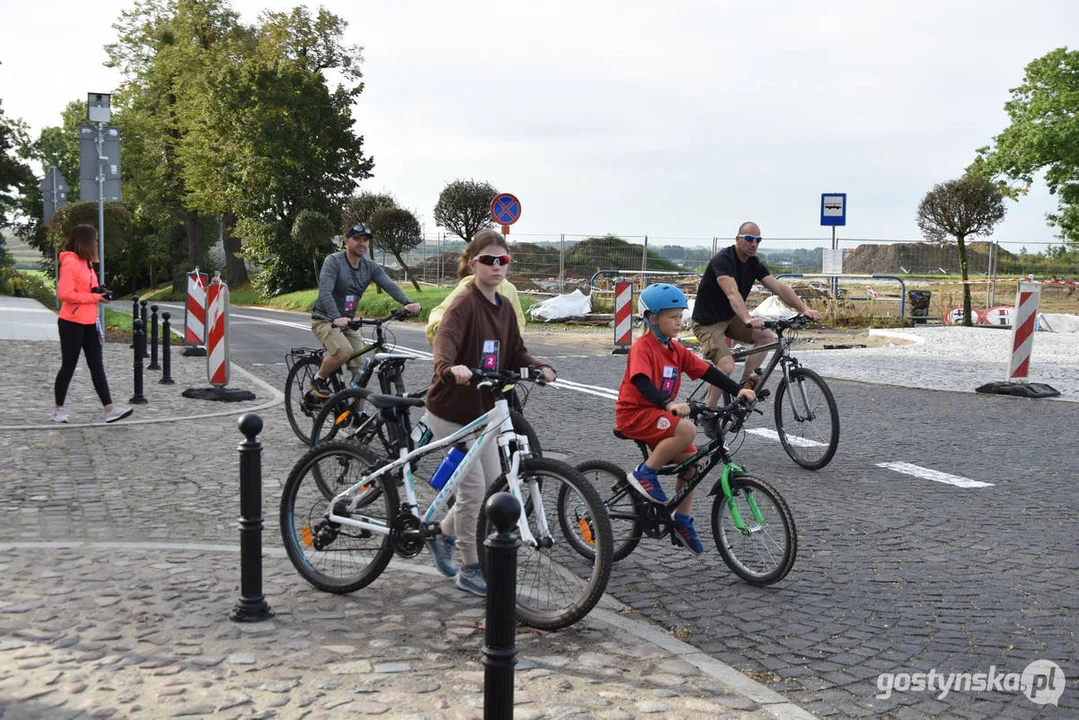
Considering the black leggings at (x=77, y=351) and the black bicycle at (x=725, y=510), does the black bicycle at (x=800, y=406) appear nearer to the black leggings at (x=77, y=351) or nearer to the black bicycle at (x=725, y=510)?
the black bicycle at (x=725, y=510)

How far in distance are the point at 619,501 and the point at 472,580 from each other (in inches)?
36.7

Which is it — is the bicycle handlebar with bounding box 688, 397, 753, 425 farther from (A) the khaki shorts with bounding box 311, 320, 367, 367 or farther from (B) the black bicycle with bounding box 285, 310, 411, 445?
(A) the khaki shorts with bounding box 311, 320, 367, 367

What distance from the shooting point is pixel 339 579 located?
5102 millimetres

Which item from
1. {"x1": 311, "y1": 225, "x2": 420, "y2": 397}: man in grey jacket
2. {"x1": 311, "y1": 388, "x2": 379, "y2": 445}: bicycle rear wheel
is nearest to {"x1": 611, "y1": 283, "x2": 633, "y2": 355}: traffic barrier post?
{"x1": 311, "y1": 225, "x2": 420, "y2": 397}: man in grey jacket

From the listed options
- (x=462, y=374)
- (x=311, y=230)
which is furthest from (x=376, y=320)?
(x=311, y=230)

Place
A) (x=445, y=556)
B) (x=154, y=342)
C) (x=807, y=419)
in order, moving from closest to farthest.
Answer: (x=445, y=556) < (x=807, y=419) < (x=154, y=342)

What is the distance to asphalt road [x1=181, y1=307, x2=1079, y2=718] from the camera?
13.8ft

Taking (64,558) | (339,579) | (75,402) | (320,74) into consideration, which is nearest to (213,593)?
(339,579)

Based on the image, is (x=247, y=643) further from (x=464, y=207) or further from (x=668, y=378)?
(x=464, y=207)

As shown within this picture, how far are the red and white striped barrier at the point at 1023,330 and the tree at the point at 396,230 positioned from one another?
90.6 feet

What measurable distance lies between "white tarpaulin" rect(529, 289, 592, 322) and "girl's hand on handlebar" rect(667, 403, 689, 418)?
22652 mm

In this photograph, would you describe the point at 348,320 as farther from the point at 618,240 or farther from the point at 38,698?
the point at 618,240

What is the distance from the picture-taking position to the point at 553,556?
188 inches

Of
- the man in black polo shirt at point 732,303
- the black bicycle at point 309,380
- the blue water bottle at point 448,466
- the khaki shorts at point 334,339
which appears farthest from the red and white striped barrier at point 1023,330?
the blue water bottle at point 448,466
